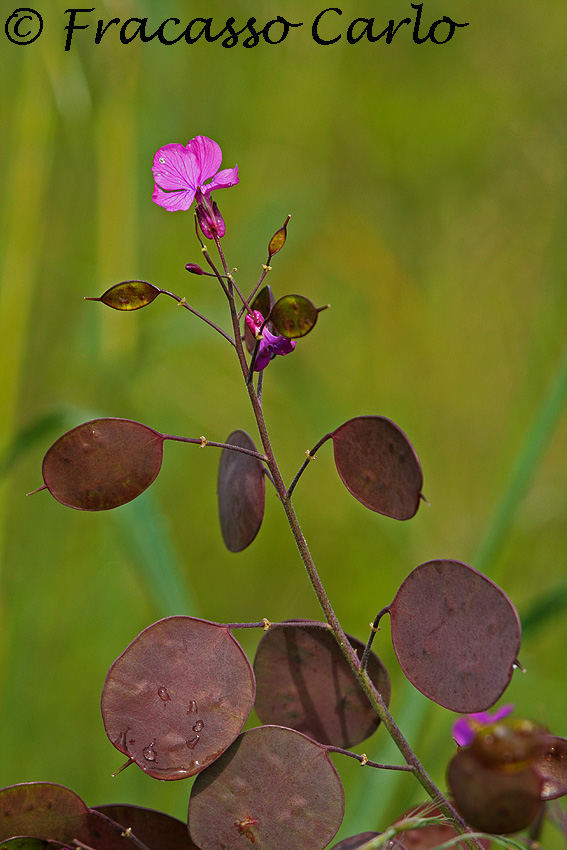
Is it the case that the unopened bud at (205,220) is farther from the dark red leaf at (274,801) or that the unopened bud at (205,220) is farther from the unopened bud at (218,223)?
the dark red leaf at (274,801)

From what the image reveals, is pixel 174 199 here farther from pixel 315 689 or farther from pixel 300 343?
pixel 300 343

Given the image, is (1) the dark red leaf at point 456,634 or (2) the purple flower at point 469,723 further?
(2) the purple flower at point 469,723

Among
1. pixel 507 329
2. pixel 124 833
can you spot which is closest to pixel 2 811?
pixel 124 833

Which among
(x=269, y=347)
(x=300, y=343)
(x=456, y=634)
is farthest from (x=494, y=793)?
(x=300, y=343)

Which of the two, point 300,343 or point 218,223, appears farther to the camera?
point 300,343

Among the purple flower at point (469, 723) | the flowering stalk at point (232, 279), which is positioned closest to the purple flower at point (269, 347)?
the flowering stalk at point (232, 279)

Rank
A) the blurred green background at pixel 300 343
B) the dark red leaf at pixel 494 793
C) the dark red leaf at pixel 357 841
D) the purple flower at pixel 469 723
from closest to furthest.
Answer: the dark red leaf at pixel 494 793 → the dark red leaf at pixel 357 841 → the purple flower at pixel 469 723 → the blurred green background at pixel 300 343

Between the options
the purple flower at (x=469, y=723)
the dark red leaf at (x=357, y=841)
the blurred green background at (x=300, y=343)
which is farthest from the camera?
the blurred green background at (x=300, y=343)
